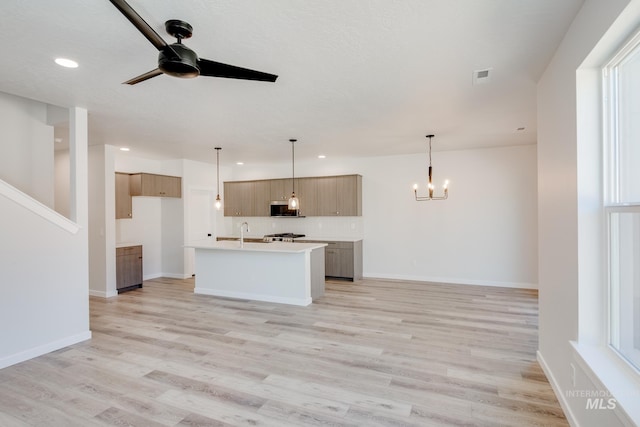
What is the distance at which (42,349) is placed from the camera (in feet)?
11.0

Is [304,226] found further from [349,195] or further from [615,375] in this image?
[615,375]

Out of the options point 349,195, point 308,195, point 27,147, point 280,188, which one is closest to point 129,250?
point 27,147

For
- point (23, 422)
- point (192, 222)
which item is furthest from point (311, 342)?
point (192, 222)

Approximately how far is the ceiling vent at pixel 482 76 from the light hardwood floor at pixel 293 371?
267cm

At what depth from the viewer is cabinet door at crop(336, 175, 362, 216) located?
22.6 feet

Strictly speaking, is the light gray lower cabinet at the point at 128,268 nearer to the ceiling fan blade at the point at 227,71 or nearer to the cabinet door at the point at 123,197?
the cabinet door at the point at 123,197

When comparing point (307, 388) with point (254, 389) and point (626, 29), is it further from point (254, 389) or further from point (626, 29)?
point (626, 29)

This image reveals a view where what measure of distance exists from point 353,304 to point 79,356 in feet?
11.3

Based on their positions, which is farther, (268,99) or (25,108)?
(25,108)

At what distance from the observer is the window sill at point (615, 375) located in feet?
4.63

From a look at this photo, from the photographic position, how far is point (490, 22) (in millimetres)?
2111

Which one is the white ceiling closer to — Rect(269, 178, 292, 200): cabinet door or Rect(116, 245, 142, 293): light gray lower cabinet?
Rect(116, 245, 142, 293): light gray lower cabinet

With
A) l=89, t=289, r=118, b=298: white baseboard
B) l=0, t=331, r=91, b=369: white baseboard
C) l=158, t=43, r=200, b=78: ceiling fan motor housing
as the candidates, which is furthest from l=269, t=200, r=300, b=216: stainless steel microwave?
l=158, t=43, r=200, b=78: ceiling fan motor housing

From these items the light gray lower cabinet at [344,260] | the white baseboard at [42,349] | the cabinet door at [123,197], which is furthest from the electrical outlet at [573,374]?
the cabinet door at [123,197]
